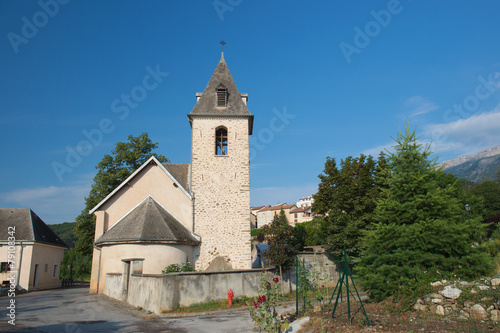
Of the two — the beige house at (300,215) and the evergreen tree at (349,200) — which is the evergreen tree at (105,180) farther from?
the beige house at (300,215)

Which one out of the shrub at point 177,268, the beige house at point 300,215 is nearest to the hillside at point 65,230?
the beige house at point 300,215

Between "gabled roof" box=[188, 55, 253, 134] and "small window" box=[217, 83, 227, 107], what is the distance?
0.28 metres

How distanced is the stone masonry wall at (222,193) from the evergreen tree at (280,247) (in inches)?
83.5

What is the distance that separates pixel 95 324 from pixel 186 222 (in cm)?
1044

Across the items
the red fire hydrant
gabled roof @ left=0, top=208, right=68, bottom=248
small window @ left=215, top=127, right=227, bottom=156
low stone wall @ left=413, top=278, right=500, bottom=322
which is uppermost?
small window @ left=215, top=127, right=227, bottom=156

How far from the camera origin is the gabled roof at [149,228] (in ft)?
60.5

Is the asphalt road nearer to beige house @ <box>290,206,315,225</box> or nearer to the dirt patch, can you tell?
the dirt patch

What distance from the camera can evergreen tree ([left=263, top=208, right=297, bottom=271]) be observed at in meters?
19.2

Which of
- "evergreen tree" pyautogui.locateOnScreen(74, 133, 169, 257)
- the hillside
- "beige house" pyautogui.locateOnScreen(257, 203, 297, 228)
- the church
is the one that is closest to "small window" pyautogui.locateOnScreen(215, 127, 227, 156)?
the church

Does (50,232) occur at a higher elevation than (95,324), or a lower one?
higher

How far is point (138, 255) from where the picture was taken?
1812 cm

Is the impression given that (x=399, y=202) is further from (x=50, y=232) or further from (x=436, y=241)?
(x=50, y=232)

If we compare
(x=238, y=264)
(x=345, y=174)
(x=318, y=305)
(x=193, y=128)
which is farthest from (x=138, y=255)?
(x=345, y=174)

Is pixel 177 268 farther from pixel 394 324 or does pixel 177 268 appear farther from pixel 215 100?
pixel 394 324
